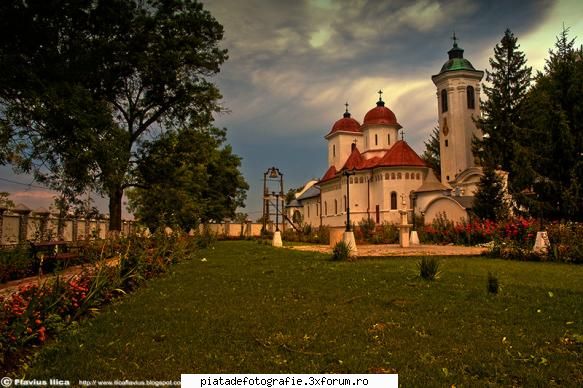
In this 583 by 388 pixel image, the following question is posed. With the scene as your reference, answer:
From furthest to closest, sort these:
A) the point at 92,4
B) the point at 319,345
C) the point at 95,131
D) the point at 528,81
A: the point at 528,81
the point at 92,4
the point at 95,131
the point at 319,345

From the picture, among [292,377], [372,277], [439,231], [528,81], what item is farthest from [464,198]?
[292,377]

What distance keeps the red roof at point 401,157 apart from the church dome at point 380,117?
5.86 m

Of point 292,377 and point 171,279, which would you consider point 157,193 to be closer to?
point 171,279

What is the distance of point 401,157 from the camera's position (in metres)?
44.2

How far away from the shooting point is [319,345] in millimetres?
4793

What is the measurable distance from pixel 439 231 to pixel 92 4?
63.8ft

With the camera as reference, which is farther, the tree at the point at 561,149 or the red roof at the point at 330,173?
the red roof at the point at 330,173

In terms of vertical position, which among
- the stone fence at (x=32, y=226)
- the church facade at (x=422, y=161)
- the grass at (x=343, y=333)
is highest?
the church facade at (x=422, y=161)

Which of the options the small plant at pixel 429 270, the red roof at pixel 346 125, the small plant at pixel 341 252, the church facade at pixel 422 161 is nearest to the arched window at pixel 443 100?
the church facade at pixel 422 161

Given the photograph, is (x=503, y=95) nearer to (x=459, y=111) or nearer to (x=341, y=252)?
(x=459, y=111)

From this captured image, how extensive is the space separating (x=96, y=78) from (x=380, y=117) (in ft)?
121

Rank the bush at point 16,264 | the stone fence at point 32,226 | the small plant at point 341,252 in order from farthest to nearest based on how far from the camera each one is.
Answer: the stone fence at point 32,226 < the small plant at point 341,252 < the bush at point 16,264

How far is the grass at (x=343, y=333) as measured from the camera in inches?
163

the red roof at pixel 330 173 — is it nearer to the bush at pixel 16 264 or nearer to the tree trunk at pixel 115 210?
the tree trunk at pixel 115 210
